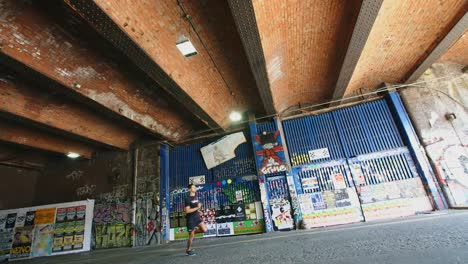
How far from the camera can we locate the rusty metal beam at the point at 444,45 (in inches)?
245

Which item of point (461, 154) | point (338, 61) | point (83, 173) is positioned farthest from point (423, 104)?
point (83, 173)

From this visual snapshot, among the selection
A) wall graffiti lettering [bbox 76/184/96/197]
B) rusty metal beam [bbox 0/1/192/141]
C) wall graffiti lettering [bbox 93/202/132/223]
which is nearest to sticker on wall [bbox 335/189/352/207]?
rusty metal beam [bbox 0/1/192/141]

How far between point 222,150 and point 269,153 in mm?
2378

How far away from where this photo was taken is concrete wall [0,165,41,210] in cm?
1095

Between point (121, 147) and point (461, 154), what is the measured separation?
14.4m

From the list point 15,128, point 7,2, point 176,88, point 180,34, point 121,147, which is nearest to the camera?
point 7,2

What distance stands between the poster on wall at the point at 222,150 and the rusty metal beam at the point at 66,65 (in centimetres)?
323

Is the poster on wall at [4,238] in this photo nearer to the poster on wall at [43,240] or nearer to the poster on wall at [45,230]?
the poster on wall at [45,230]

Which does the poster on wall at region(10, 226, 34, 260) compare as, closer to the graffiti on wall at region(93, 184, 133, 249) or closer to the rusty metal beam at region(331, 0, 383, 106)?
the graffiti on wall at region(93, 184, 133, 249)

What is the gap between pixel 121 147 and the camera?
416 inches

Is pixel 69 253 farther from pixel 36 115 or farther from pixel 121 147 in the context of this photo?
pixel 36 115

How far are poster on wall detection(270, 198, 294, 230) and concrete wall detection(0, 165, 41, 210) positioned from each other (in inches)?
514

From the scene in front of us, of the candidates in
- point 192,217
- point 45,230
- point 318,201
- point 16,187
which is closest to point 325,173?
point 318,201

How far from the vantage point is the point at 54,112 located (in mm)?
7414
